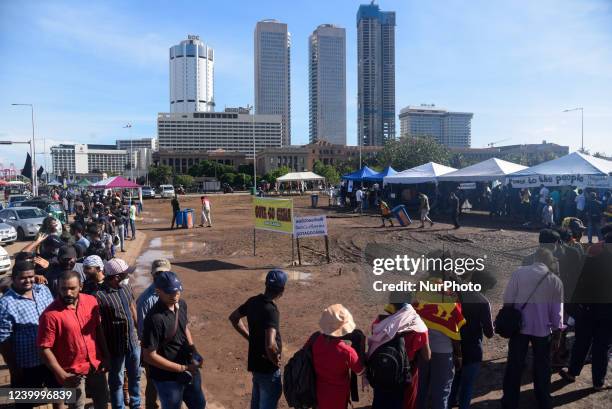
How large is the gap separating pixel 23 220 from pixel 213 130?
168112mm

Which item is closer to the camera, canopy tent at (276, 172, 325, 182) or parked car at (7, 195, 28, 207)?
parked car at (7, 195, 28, 207)

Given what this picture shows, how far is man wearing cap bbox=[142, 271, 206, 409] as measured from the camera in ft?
11.8

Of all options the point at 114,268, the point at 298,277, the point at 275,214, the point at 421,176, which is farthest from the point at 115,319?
the point at 421,176

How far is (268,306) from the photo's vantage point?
3.77 m

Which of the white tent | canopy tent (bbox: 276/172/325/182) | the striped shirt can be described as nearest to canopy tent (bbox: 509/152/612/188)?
the white tent

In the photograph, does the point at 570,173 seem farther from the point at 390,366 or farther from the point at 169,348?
the point at 169,348

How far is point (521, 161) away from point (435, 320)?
7774cm

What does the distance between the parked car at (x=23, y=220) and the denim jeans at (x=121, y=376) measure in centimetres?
1655

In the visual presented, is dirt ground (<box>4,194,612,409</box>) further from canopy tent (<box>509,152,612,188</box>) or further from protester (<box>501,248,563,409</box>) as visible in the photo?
canopy tent (<box>509,152,612,188</box>)

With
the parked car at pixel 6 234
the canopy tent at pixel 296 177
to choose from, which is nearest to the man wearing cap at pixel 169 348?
the parked car at pixel 6 234

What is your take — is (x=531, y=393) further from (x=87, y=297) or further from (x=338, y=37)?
(x=338, y=37)

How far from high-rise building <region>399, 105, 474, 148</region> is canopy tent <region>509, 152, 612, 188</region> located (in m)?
172

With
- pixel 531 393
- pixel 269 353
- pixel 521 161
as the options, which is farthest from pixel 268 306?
pixel 521 161

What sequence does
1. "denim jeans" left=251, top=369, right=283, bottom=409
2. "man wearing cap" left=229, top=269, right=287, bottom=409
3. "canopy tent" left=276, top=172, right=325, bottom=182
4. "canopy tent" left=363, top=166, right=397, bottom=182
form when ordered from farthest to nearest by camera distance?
1. "canopy tent" left=276, top=172, right=325, bottom=182
2. "canopy tent" left=363, top=166, right=397, bottom=182
3. "denim jeans" left=251, top=369, right=283, bottom=409
4. "man wearing cap" left=229, top=269, right=287, bottom=409
